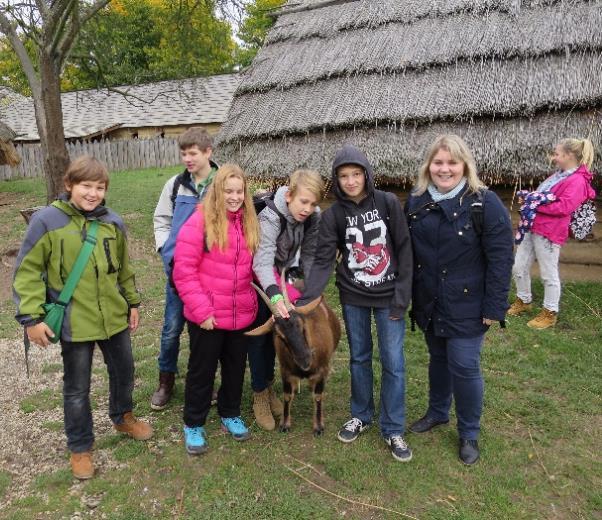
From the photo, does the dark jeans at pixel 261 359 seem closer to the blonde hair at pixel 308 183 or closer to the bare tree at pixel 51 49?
the blonde hair at pixel 308 183

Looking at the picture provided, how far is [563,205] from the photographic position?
16.1 ft

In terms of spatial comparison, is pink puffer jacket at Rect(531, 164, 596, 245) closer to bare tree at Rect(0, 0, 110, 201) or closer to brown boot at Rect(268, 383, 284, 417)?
brown boot at Rect(268, 383, 284, 417)

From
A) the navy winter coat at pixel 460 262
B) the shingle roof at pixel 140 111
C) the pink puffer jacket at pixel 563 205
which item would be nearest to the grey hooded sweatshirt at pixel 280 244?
the navy winter coat at pixel 460 262

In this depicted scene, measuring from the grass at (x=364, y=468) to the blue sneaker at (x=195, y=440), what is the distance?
56 mm

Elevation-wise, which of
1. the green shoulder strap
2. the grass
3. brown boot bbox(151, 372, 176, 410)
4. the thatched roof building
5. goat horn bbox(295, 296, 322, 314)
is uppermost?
the thatched roof building

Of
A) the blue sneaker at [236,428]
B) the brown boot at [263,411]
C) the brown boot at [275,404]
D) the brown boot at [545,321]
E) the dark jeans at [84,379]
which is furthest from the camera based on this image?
the brown boot at [545,321]

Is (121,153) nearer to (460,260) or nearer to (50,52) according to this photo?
(50,52)

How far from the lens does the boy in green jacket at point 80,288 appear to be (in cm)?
276

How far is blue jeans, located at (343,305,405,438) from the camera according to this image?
3.12m

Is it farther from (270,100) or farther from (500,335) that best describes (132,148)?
(500,335)

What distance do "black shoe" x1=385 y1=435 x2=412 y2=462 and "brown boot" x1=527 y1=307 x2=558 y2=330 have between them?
2672 mm

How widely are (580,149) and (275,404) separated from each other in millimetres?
3778

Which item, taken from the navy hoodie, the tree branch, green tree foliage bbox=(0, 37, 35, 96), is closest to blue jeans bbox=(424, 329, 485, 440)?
the navy hoodie

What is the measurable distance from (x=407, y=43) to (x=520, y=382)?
4.84 metres
